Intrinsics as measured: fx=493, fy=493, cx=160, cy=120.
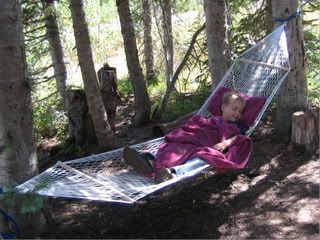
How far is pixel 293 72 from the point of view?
15.5 feet

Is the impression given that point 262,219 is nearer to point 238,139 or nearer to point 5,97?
point 238,139

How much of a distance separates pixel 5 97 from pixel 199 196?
1.81 metres

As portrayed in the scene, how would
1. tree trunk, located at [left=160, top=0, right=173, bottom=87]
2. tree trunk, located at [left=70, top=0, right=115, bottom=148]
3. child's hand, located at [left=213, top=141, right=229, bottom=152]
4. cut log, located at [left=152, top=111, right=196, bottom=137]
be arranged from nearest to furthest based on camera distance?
child's hand, located at [left=213, top=141, right=229, bottom=152] → tree trunk, located at [left=70, top=0, right=115, bottom=148] → cut log, located at [left=152, top=111, right=196, bottom=137] → tree trunk, located at [left=160, top=0, right=173, bottom=87]

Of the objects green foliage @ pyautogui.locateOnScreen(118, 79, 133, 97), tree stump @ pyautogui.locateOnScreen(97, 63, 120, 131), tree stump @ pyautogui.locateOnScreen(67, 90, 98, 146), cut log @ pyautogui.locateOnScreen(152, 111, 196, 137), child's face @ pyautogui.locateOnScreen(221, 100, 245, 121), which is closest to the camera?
child's face @ pyautogui.locateOnScreen(221, 100, 245, 121)

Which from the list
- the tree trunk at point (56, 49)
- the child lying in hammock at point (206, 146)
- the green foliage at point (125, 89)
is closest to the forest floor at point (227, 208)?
the child lying in hammock at point (206, 146)

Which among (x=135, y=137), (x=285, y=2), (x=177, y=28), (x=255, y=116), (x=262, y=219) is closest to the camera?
(x=262, y=219)

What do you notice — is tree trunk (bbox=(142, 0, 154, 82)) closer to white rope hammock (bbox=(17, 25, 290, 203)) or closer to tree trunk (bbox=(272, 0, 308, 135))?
white rope hammock (bbox=(17, 25, 290, 203))

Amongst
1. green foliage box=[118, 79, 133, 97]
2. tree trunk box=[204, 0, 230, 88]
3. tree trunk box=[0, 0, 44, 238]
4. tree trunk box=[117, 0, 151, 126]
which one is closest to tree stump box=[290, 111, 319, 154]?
tree trunk box=[204, 0, 230, 88]

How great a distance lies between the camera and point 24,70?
3443 millimetres

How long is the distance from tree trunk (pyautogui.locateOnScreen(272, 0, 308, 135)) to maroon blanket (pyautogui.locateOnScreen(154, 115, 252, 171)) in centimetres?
93

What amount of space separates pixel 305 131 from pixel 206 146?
3.76 ft

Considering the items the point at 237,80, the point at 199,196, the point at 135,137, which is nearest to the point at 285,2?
the point at 237,80

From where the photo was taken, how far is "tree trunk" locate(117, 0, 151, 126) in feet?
19.9

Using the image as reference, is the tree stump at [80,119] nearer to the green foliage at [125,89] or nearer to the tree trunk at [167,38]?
the tree trunk at [167,38]
